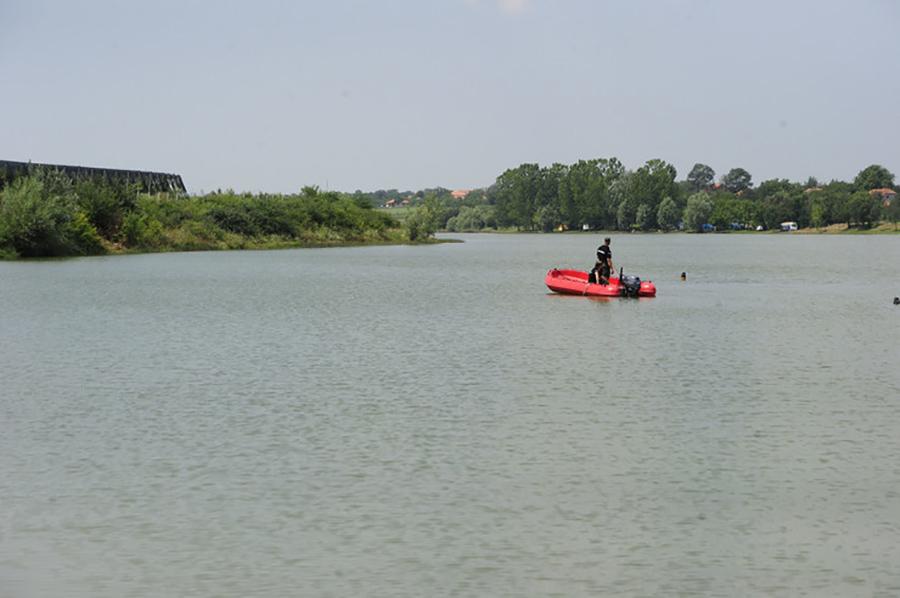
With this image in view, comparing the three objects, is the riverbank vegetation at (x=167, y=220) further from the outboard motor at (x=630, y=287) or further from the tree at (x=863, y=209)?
the tree at (x=863, y=209)

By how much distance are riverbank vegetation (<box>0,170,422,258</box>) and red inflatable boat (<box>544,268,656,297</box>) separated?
36983 millimetres

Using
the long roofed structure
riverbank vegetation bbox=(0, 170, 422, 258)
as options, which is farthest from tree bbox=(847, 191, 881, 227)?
the long roofed structure

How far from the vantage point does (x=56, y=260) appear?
226 ft

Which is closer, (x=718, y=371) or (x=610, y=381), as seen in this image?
(x=610, y=381)

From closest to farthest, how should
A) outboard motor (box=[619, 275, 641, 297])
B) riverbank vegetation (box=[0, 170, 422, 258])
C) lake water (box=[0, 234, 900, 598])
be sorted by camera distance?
lake water (box=[0, 234, 900, 598]) → outboard motor (box=[619, 275, 641, 297]) → riverbank vegetation (box=[0, 170, 422, 258])

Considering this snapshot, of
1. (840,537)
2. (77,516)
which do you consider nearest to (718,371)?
(840,537)

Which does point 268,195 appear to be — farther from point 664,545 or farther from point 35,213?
point 664,545

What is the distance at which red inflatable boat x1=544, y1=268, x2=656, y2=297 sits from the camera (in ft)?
139

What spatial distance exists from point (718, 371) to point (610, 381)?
276 cm

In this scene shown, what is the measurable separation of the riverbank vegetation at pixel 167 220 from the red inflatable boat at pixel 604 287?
3698 cm

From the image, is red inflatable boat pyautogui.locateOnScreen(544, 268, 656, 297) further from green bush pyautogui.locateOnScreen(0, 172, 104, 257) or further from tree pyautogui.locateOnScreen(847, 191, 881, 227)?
tree pyautogui.locateOnScreen(847, 191, 881, 227)

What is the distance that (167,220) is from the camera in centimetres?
9369

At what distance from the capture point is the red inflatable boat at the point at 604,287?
4244 cm

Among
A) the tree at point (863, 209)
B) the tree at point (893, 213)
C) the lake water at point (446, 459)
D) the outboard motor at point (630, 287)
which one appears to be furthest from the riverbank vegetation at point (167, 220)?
the tree at point (893, 213)
